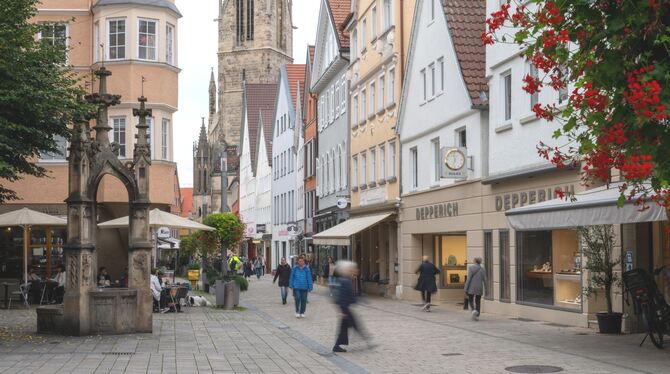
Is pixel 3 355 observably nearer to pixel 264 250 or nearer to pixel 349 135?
pixel 349 135

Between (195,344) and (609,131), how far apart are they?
10143mm

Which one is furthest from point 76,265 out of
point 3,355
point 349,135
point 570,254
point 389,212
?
point 349,135

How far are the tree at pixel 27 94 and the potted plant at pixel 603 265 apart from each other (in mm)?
10455

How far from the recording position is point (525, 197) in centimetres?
2423

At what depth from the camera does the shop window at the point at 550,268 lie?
2255 cm

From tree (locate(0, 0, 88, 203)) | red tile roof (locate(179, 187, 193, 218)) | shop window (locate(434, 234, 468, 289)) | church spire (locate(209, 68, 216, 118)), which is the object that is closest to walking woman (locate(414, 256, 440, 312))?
shop window (locate(434, 234, 468, 289))

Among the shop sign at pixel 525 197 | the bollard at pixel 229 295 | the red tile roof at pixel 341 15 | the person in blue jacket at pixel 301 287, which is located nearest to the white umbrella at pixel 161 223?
the bollard at pixel 229 295

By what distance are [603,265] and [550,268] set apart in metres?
4.08

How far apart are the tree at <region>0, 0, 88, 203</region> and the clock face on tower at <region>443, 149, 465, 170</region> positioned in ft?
33.3

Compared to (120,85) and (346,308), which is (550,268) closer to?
(346,308)

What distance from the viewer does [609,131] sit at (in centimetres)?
980

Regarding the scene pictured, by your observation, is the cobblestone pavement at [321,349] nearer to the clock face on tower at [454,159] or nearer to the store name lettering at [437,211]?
the clock face on tower at [454,159]

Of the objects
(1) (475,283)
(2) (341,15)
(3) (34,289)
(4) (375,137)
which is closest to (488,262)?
(1) (475,283)

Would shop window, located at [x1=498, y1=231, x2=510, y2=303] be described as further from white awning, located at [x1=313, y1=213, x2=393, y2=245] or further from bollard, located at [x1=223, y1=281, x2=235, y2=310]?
white awning, located at [x1=313, y1=213, x2=393, y2=245]
